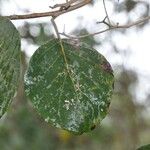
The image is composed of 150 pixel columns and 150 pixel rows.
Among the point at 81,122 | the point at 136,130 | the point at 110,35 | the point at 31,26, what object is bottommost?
the point at 136,130

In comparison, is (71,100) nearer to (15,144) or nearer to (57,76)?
(57,76)

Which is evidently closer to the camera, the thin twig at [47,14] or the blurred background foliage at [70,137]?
the thin twig at [47,14]

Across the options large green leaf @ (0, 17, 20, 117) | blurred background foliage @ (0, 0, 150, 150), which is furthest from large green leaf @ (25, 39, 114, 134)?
blurred background foliage @ (0, 0, 150, 150)

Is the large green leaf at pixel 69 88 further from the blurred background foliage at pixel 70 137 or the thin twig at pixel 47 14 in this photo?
the blurred background foliage at pixel 70 137

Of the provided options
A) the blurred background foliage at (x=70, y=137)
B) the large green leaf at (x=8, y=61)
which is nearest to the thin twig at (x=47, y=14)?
the large green leaf at (x=8, y=61)

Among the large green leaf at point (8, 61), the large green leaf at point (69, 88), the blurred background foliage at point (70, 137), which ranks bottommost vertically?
the blurred background foliage at point (70, 137)

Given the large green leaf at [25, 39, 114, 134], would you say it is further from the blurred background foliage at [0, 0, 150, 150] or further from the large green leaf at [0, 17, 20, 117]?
the blurred background foliage at [0, 0, 150, 150]

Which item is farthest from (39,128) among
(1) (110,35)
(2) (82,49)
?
(2) (82,49)

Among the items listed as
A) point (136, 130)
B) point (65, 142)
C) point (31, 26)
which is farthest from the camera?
point (65, 142)
